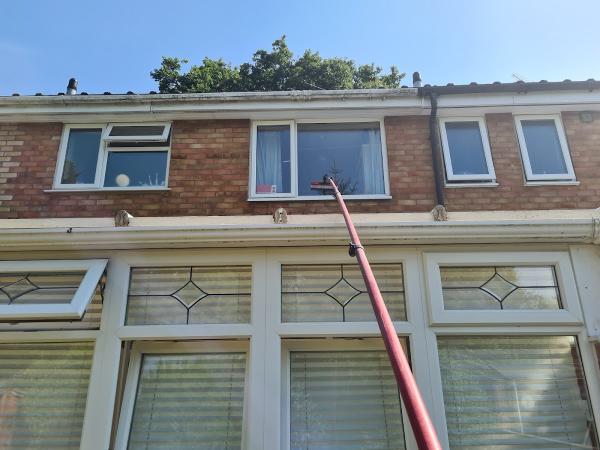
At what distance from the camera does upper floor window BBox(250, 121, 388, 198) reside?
21.7 feet

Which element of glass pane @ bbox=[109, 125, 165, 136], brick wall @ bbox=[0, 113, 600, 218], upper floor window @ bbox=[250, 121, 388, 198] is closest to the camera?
brick wall @ bbox=[0, 113, 600, 218]

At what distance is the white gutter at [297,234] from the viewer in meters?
5.64

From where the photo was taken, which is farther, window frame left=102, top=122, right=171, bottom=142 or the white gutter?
window frame left=102, top=122, right=171, bottom=142

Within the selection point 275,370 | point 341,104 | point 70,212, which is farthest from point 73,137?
point 275,370

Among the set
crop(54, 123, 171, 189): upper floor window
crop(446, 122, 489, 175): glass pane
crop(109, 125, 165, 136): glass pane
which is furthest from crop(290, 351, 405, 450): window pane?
crop(109, 125, 165, 136): glass pane

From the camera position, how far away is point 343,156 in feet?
22.7

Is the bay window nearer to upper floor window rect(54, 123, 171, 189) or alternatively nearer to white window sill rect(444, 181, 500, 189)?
white window sill rect(444, 181, 500, 189)

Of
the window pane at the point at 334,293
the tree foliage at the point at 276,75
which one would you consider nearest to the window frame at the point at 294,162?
the window pane at the point at 334,293

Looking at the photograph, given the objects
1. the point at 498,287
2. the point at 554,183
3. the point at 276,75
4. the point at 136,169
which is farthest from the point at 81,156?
the point at 276,75

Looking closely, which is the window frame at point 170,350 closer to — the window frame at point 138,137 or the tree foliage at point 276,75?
the window frame at point 138,137

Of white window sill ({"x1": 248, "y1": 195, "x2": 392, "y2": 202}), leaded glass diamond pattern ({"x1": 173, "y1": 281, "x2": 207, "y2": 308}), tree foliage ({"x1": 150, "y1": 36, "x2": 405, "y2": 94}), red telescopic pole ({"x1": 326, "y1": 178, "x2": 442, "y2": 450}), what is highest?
tree foliage ({"x1": 150, "y1": 36, "x2": 405, "y2": 94})

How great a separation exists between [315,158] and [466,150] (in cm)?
200

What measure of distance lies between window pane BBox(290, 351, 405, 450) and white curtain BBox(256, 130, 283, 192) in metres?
2.32

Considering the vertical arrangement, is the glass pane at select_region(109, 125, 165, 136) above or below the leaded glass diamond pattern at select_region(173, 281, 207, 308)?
above
